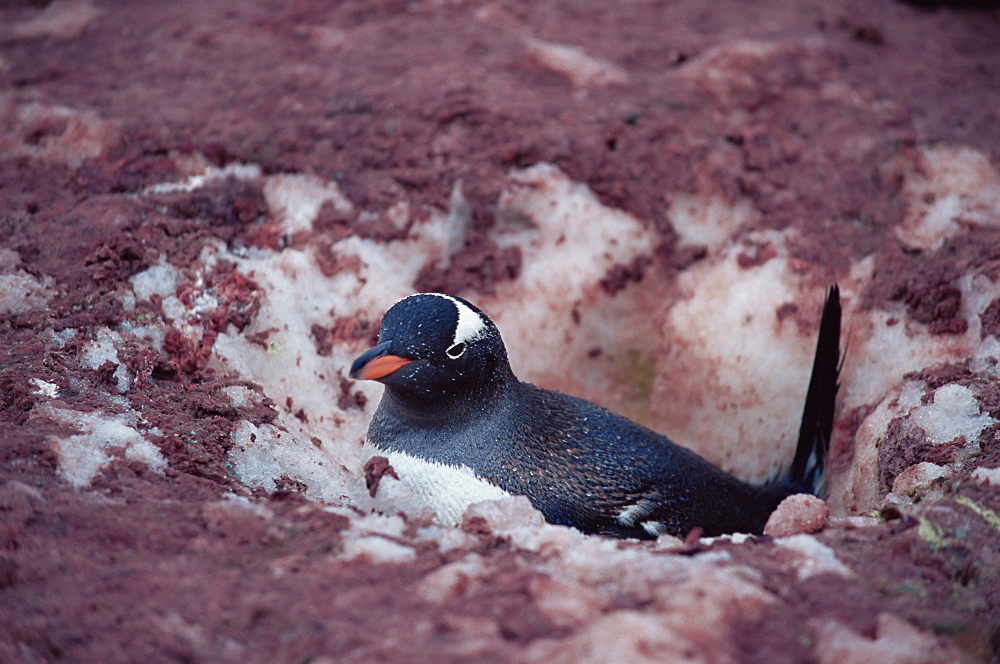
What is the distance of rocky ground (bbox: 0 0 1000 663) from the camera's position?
2.15 m

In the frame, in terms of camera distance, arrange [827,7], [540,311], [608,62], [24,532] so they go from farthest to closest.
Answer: [827,7]
[608,62]
[540,311]
[24,532]

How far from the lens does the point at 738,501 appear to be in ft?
12.6

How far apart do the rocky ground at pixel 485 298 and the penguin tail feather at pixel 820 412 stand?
121 mm

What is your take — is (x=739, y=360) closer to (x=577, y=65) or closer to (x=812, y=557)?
(x=812, y=557)

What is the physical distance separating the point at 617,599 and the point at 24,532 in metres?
1.59

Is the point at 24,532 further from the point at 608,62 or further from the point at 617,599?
the point at 608,62

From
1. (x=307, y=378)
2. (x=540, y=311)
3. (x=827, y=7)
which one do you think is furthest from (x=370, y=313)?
(x=827, y=7)

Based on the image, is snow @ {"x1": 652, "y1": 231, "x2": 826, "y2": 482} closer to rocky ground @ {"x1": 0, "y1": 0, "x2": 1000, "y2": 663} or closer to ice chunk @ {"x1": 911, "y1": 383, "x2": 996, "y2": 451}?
rocky ground @ {"x1": 0, "y1": 0, "x2": 1000, "y2": 663}

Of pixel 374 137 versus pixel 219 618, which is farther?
pixel 374 137

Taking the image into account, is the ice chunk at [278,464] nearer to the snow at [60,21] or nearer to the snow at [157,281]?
the snow at [157,281]

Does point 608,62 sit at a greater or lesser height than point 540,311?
greater

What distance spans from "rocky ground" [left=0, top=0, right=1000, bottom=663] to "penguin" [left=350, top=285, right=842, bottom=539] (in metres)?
0.34

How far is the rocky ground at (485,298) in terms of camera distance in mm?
2148

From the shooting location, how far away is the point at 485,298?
14.5 ft
